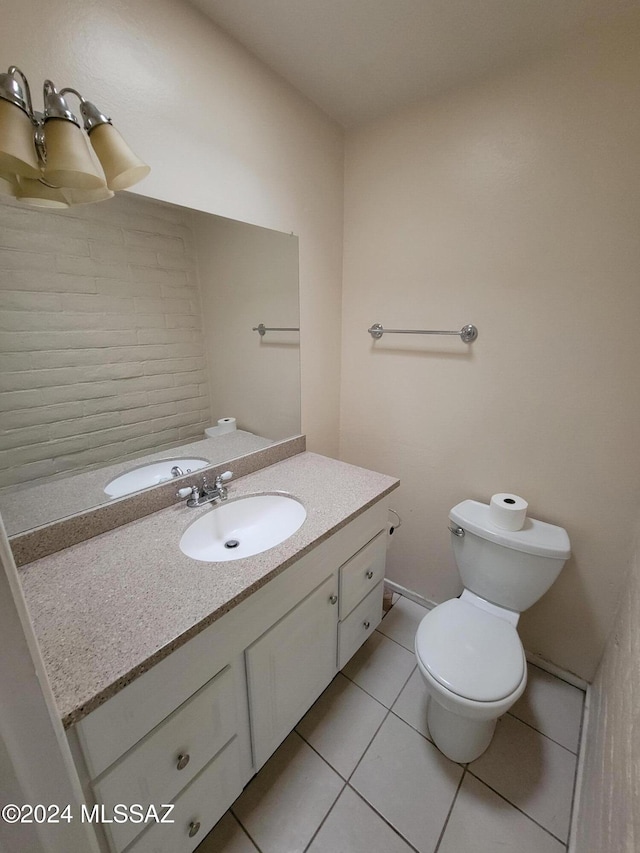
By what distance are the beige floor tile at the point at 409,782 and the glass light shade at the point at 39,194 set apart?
1.91m

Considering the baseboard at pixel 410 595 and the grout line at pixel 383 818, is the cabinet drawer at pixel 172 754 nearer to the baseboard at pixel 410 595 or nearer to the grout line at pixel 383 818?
the grout line at pixel 383 818

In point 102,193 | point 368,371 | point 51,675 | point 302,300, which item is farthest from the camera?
point 368,371

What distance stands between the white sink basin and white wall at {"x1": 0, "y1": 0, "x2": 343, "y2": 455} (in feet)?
1.88

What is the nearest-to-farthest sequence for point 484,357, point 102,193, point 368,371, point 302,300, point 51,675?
point 51,675
point 102,193
point 484,357
point 302,300
point 368,371

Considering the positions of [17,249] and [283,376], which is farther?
[283,376]

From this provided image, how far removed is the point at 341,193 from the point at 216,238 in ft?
2.67

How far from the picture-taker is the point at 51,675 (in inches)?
24.0

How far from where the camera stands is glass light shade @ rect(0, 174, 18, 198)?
722 millimetres

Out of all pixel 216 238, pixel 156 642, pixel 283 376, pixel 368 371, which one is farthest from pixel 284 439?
pixel 156 642

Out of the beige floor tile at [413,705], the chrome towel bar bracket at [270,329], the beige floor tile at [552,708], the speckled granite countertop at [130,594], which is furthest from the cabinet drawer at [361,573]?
the chrome towel bar bracket at [270,329]

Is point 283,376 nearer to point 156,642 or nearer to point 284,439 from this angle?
point 284,439

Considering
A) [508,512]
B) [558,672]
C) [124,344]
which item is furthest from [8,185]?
[558,672]

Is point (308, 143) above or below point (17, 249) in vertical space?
above

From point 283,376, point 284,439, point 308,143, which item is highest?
point 308,143
